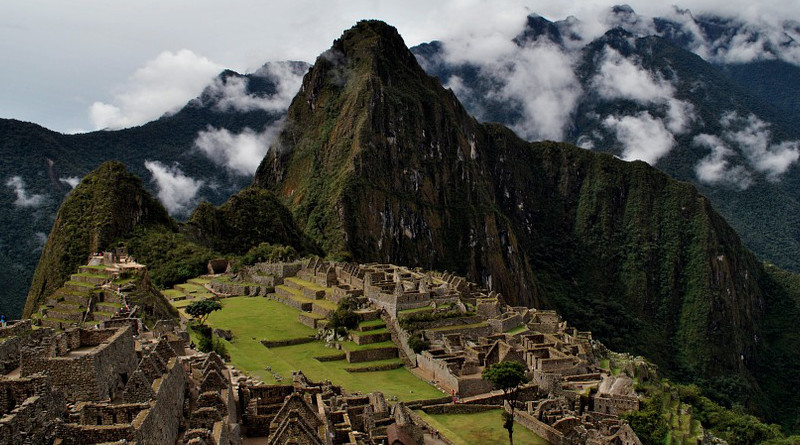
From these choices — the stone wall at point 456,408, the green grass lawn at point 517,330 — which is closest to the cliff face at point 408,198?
the green grass lawn at point 517,330

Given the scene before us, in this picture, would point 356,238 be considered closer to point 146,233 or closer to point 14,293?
point 146,233

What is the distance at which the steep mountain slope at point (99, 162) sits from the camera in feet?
315

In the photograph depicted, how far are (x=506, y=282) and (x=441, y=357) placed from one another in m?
139

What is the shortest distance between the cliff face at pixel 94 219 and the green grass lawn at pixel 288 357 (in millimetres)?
29204

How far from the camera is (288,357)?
41125 mm

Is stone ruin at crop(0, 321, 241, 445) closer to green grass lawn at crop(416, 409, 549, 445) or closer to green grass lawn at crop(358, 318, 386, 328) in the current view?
green grass lawn at crop(416, 409, 549, 445)

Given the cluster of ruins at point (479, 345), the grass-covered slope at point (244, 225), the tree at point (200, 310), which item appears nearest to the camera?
the cluster of ruins at point (479, 345)

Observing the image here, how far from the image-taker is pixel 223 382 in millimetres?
18750

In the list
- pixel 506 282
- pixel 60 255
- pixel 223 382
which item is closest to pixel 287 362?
pixel 223 382

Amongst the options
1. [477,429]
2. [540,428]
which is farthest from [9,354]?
[540,428]

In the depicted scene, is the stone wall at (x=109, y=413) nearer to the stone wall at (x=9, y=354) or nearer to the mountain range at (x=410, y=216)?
the stone wall at (x=9, y=354)

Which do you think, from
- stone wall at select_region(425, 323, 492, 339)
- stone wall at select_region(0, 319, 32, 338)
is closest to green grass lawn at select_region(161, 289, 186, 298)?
stone wall at select_region(425, 323, 492, 339)

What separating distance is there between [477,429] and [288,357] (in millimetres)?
12275

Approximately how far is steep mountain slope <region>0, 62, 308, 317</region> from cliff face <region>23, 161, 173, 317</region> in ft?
15.7
